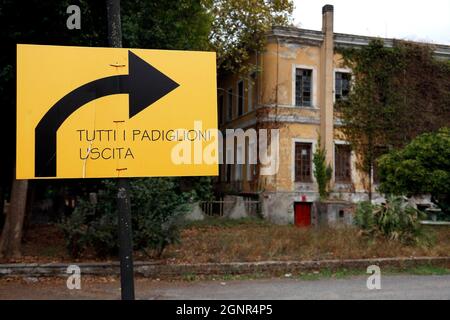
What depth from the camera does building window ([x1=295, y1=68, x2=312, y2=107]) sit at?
2564 cm

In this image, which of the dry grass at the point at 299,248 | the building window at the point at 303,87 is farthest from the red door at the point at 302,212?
the dry grass at the point at 299,248

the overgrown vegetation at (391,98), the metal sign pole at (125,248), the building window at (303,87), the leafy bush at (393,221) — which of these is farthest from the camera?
the overgrown vegetation at (391,98)

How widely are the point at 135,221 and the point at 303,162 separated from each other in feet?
51.3

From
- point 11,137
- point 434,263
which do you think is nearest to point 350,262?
point 434,263

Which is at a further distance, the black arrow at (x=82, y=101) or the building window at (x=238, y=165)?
the building window at (x=238, y=165)

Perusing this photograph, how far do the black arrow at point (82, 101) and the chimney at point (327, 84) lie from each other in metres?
20.4

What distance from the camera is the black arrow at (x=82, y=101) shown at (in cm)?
566

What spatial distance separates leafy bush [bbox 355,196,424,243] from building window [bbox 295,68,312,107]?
1313 cm

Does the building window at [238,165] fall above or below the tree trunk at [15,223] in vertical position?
above

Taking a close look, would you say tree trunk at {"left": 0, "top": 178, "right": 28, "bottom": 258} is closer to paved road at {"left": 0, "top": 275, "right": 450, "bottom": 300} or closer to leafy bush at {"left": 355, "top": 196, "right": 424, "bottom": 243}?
paved road at {"left": 0, "top": 275, "right": 450, "bottom": 300}

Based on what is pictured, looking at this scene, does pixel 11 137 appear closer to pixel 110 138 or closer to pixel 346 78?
pixel 110 138

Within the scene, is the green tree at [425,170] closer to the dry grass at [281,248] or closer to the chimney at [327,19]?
the dry grass at [281,248]
